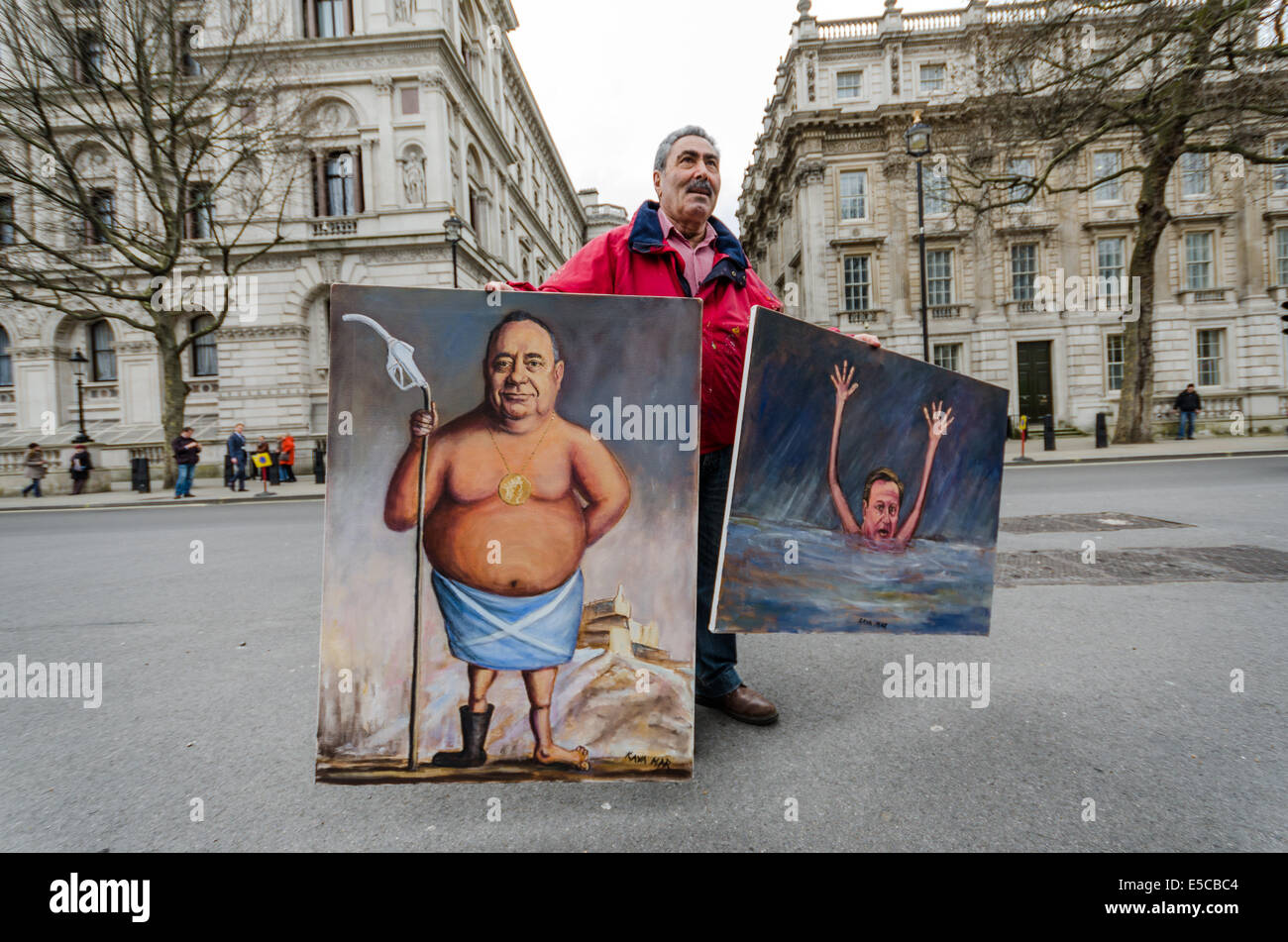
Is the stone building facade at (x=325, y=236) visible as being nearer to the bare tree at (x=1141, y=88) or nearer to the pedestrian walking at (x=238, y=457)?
the pedestrian walking at (x=238, y=457)

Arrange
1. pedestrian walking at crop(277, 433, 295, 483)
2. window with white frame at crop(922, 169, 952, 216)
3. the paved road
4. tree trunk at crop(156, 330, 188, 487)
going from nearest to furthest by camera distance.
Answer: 1. the paved road
2. tree trunk at crop(156, 330, 188, 487)
3. pedestrian walking at crop(277, 433, 295, 483)
4. window with white frame at crop(922, 169, 952, 216)

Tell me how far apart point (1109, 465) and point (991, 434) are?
15777 mm

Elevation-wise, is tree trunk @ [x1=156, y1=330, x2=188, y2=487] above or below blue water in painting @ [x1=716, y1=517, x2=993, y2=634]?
above

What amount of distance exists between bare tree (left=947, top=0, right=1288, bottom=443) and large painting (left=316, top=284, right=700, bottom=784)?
1866 centimetres

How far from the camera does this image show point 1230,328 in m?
28.9

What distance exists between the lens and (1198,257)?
29422 mm

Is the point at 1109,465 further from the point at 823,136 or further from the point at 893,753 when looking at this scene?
the point at 823,136

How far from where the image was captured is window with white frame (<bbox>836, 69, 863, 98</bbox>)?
102 feet

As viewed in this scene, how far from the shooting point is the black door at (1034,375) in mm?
29562

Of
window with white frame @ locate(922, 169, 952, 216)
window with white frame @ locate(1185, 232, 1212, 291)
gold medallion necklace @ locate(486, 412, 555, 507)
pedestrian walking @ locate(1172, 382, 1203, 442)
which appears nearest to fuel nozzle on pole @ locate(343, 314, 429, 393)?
gold medallion necklace @ locate(486, 412, 555, 507)

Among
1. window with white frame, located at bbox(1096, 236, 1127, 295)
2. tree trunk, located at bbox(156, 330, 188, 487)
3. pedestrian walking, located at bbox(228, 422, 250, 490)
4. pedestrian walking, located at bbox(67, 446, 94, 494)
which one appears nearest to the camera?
pedestrian walking, located at bbox(228, 422, 250, 490)

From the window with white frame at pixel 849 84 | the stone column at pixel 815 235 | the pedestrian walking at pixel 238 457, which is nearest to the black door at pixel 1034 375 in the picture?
the stone column at pixel 815 235

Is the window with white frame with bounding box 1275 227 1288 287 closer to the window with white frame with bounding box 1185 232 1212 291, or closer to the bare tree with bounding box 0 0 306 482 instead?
the window with white frame with bounding box 1185 232 1212 291
